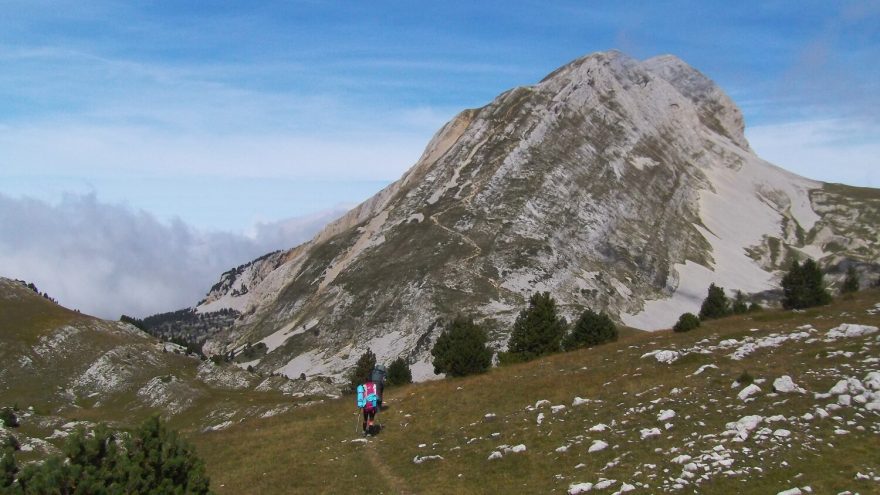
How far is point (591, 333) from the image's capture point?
62406 millimetres

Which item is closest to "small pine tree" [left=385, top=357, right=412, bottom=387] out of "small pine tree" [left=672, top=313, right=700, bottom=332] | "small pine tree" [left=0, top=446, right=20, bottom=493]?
"small pine tree" [left=672, top=313, right=700, bottom=332]

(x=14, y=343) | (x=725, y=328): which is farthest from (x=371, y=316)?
(x=725, y=328)

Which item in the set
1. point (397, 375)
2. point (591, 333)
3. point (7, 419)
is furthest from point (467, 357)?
point (7, 419)

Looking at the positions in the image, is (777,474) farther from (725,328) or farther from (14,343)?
(14,343)

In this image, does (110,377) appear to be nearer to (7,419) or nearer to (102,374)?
(102,374)

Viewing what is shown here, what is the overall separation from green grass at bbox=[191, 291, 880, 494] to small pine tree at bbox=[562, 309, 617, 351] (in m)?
14.1

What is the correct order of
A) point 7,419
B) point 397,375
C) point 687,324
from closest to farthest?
point 7,419 → point 687,324 → point 397,375

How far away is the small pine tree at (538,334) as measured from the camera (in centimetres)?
6019

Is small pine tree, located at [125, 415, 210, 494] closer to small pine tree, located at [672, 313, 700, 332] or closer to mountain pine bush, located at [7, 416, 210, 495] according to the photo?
mountain pine bush, located at [7, 416, 210, 495]

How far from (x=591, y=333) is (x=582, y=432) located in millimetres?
33297

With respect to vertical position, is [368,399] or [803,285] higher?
[803,285]

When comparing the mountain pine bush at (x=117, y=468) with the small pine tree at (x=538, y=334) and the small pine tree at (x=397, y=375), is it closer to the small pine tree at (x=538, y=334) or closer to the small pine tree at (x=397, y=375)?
the small pine tree at (x=538, y=334)

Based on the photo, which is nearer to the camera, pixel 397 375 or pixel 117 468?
pixel 117 468

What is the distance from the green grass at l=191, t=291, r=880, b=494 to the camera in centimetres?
2327
